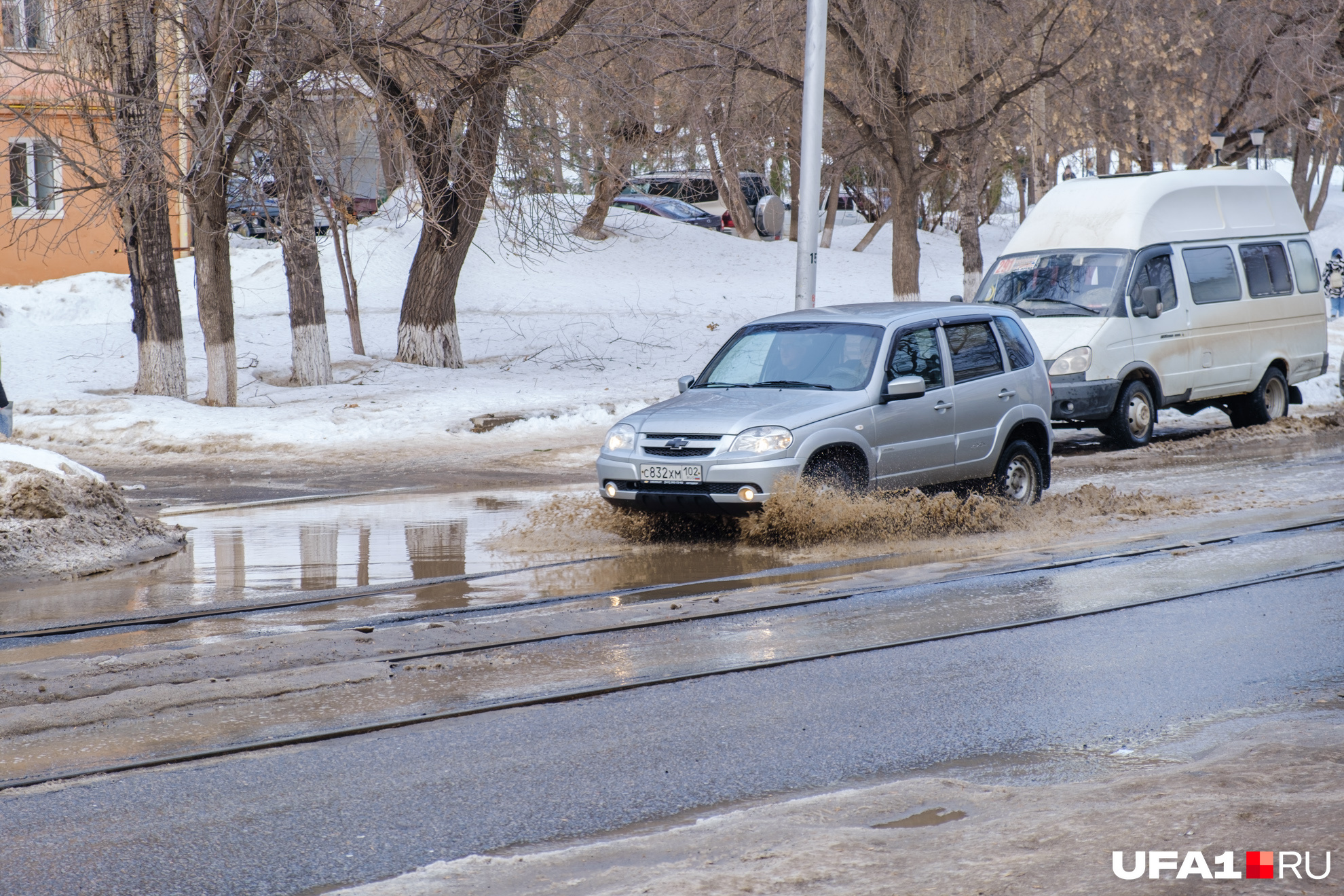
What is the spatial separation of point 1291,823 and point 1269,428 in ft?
44.8

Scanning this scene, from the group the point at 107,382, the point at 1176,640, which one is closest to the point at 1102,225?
the point at 1176,640

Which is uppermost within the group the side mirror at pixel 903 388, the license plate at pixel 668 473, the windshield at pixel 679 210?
the windshield at pixel 679 210

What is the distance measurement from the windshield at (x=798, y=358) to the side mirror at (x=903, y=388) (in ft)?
0.57

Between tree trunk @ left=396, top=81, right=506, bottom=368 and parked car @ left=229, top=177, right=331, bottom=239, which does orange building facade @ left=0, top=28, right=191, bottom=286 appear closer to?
parked car @ left=229, top=177, right=331, bottom=239

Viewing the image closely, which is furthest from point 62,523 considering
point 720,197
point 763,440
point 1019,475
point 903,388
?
point 720,197

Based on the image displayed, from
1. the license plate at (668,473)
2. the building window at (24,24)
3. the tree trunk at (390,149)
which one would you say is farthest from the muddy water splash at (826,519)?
the building window at (24,24)

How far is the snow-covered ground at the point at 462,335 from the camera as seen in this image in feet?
53.2

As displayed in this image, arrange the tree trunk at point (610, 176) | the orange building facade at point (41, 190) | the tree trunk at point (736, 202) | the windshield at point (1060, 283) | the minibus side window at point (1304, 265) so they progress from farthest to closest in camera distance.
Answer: the tree trunk at point (736, 202) < the tree trunk at point (610, 176) < the orange building facade at point (41, 190) < the minibus side window at point (1304, 265) < the windshield at point (1060, 283)

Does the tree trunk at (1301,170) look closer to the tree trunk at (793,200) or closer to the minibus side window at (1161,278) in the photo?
the tree trunk at (793,200)

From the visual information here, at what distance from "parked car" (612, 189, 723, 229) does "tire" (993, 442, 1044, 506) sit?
2725 cm

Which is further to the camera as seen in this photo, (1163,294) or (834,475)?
(1163,294)

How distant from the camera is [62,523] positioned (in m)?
9.41

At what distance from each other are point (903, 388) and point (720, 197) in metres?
30.4

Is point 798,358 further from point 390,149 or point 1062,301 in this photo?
point 390,149
